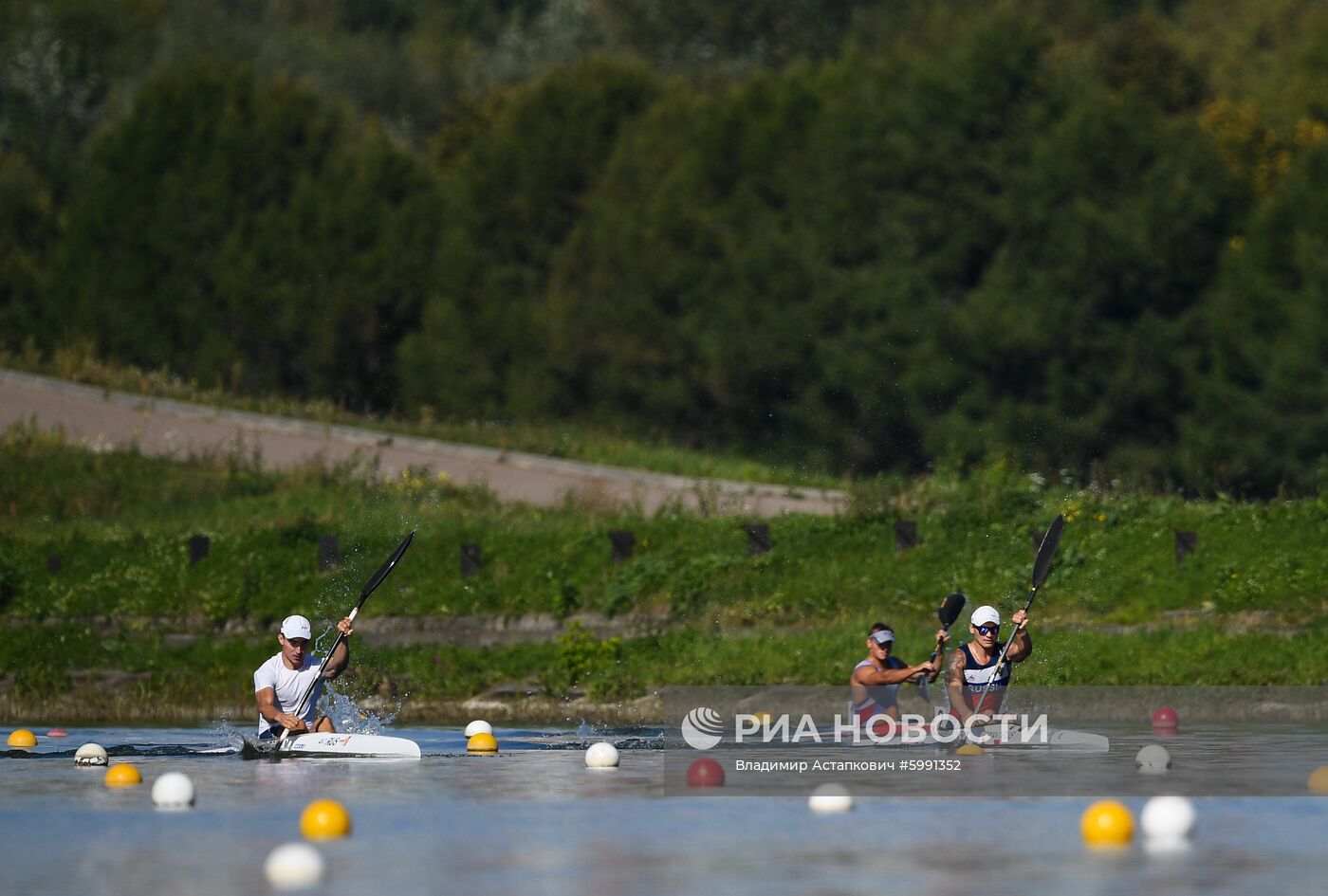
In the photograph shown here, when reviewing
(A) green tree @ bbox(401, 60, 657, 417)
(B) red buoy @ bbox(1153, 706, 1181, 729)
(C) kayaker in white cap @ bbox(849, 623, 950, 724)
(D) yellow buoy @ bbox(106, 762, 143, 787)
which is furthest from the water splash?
(A) green tree @ bbox(401, 60, 657, 417)

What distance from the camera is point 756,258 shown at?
5216 cm

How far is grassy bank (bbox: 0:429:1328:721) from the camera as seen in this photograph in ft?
92.9

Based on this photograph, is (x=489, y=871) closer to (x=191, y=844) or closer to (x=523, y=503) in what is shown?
(x=191, y=844)

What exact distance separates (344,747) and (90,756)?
8.15 ft

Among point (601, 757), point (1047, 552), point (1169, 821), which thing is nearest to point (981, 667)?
point (1047, 552)

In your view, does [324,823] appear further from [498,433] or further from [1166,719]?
[498,433]

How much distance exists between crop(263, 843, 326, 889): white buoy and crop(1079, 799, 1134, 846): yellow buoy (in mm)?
5382

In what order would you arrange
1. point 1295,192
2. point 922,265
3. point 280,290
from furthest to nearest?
point 280,290
point 922,265
point 1295,192

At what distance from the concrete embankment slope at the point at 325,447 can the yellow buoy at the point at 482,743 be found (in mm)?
13224

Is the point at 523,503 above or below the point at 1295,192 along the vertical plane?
below

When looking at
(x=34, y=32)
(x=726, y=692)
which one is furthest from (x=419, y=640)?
(x=34, y=32)

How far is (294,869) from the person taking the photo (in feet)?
47.2

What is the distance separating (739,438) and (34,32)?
40.7 metres

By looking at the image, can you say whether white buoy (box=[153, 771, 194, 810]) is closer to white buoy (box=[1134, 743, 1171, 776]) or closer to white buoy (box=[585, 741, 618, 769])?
white buoy (box=[585, 741, 618, 769])
